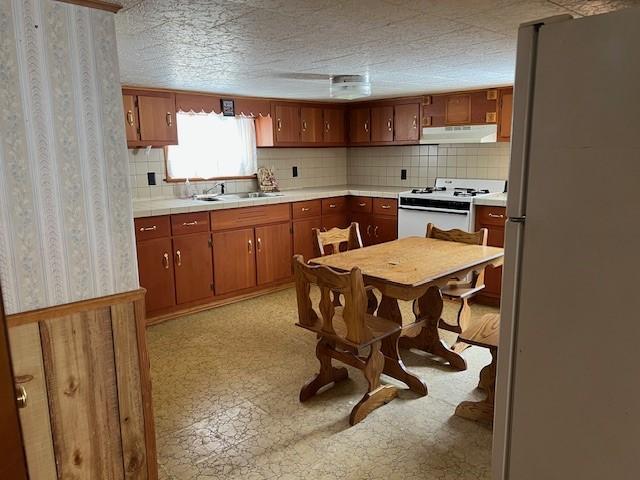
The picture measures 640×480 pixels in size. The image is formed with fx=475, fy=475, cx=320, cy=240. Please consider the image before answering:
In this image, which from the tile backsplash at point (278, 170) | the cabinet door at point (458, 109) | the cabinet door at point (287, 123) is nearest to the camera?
the tile backsplash at point (278, 170)

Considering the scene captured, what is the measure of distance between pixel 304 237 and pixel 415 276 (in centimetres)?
259

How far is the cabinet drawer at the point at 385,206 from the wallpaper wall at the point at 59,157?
11.5 ft

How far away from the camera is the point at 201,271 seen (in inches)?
164

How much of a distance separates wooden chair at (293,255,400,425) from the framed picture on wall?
8.46ft

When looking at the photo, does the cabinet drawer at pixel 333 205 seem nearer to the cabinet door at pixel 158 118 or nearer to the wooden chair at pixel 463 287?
the cabinet door at pixel 158 118

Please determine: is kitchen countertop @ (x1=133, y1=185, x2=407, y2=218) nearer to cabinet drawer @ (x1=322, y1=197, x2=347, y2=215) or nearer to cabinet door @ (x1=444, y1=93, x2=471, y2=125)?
cabinet drawer @ (x1=322, y1=197, x2=347, y2=215)

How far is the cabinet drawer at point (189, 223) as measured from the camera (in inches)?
154

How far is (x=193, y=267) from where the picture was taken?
409 centimetres

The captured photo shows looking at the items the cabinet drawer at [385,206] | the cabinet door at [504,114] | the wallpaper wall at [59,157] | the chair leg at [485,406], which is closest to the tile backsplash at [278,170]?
the cabinet drawer at [385,206]

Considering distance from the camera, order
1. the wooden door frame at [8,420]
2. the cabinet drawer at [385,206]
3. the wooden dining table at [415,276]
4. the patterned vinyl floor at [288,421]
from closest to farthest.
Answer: the wooden door frame at [8,420] < the patterned vinyl floor at [288,421] < the wooden dining table at [415,276] < the cabinet drawer at [385,206]

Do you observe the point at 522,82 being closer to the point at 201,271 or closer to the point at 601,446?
the point at 601,446

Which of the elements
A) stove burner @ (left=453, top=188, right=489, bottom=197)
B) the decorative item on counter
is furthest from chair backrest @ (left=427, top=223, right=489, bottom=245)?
the decorative item on counter

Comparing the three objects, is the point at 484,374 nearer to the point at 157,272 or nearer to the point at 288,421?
the point at 288,421

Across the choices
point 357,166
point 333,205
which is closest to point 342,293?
point 333,205
